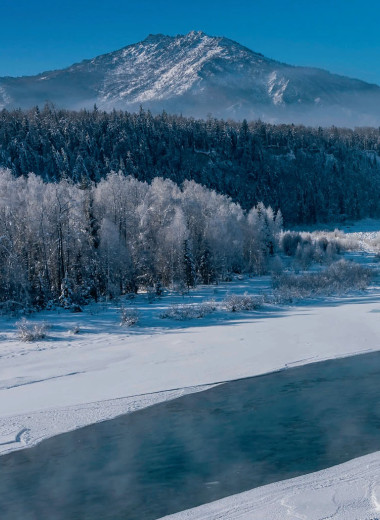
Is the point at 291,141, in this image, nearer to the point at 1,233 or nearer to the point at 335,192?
the point at 335,192

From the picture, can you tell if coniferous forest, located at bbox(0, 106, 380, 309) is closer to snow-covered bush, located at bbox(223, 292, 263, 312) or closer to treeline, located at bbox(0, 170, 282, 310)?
treeline, located at bbox(0, 170, 282, 310)

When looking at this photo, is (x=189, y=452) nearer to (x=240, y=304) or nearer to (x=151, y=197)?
(x=240, y=304)

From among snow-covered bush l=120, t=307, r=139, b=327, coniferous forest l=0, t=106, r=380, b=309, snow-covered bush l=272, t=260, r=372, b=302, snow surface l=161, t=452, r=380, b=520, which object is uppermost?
coniferous forest l=0, t=106, r=380, b=309

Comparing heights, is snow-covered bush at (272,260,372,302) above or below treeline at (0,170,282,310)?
below

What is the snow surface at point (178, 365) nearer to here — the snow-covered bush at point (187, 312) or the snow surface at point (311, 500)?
the snow surface at point (311, 500)

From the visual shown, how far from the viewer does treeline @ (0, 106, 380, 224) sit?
3634 inches

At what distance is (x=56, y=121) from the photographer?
102312 mm

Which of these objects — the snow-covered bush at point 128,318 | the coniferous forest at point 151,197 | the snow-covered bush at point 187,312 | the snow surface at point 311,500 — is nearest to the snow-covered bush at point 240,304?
the snow-covered bush at point 187,312

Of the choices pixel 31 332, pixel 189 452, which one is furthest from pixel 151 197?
pixel 189 452

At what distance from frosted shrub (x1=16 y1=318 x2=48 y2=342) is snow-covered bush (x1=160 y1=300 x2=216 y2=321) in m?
6.33

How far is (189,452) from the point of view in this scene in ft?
40.2

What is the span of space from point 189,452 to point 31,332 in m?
12.6

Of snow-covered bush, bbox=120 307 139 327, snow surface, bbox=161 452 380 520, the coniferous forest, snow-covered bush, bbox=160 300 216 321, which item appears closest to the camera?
snow surface, bbox=161 452 380 520

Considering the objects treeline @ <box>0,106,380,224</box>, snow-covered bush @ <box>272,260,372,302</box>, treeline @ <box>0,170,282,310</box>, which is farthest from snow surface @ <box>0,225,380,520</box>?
treeline @ <box>0,106,380,224</box>
